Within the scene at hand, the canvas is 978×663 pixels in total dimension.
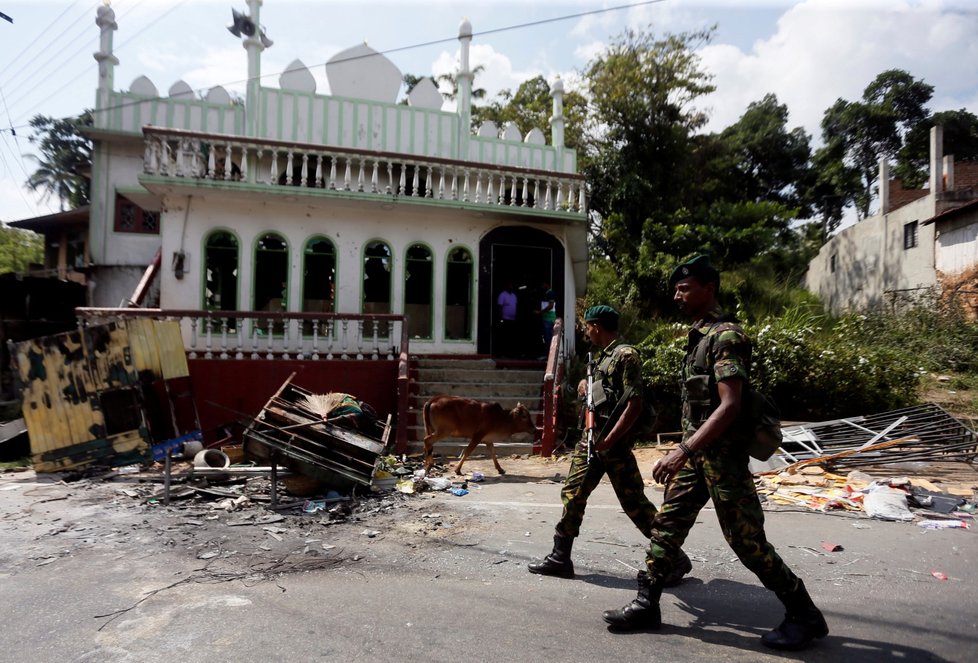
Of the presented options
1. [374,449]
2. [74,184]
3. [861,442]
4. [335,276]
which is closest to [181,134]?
[335,276]

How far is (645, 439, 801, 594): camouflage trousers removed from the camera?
2916mm

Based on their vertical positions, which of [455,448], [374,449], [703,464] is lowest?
[455,448]

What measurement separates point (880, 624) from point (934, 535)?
227 centimetres

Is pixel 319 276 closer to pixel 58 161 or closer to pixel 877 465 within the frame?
pixel 877 465

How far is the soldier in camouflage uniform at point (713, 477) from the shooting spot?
2920 mm

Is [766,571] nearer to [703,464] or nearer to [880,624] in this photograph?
[703,464]

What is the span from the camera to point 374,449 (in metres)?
5.91

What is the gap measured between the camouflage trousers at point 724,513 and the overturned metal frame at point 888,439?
4931mm

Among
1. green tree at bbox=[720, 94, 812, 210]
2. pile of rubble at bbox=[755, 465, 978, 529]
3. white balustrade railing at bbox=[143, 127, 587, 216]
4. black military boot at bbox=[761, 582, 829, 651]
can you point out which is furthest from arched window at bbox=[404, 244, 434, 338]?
green tree at bbox=[720, 94, 812, 210]

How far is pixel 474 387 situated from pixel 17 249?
1424 inches

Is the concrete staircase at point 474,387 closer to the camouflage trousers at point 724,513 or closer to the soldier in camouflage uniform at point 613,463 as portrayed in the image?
the soldier in camouflage uniform at point 613,463

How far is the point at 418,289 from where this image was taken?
12.9m

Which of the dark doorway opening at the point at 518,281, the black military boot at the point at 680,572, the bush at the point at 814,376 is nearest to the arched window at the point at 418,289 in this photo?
the dark doorway opening at the point at 518,281

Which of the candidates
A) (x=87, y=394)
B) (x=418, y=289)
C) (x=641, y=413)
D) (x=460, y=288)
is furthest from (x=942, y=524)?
(x=418, y=289)
